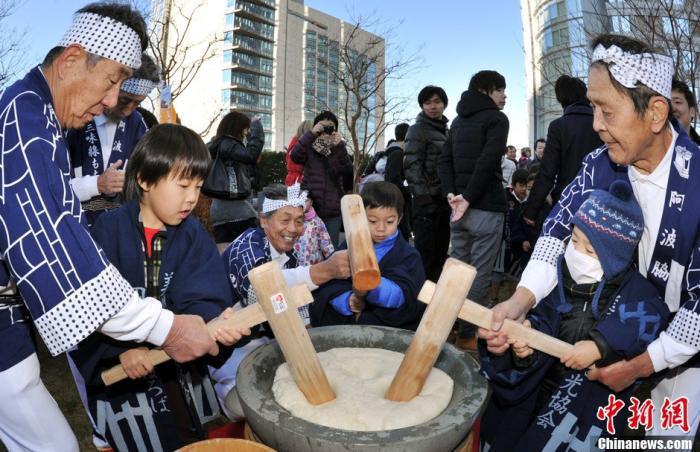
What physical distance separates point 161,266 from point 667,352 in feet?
6.84

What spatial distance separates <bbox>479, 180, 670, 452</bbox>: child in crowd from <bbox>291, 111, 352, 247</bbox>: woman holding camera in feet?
12.9

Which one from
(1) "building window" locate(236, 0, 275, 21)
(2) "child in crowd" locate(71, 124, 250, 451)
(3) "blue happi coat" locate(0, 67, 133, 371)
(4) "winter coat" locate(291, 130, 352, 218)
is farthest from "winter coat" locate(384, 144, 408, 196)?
(1) "building window" locate(236, 0, 275, 21)

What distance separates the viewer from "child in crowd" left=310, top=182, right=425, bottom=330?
2.91 metres

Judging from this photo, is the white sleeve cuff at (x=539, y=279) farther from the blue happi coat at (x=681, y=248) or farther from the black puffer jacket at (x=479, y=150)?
the black puffer jacket at (x=479, y=150)

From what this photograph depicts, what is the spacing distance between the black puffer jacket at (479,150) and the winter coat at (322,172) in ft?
5.24

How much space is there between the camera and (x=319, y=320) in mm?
3135

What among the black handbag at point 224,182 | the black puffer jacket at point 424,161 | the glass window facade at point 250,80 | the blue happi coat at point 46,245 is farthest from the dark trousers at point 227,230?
the glass window facade at point 250,80

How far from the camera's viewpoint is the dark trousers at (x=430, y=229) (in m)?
5.67

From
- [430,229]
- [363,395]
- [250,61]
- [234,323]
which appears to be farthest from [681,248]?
[250,61]

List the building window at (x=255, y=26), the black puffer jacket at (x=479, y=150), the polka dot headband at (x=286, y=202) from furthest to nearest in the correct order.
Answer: the building window at (x=255, y=26)
the black puffer jacket at (x=479, y=150)
the polka dot headband at (x=286, y=202)

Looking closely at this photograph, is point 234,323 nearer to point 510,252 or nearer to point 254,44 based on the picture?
point 510,252

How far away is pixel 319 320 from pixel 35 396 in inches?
65.0

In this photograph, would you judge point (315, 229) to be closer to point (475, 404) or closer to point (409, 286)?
point (409, 286)

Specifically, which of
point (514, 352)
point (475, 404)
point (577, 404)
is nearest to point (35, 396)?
point (475, 404)
